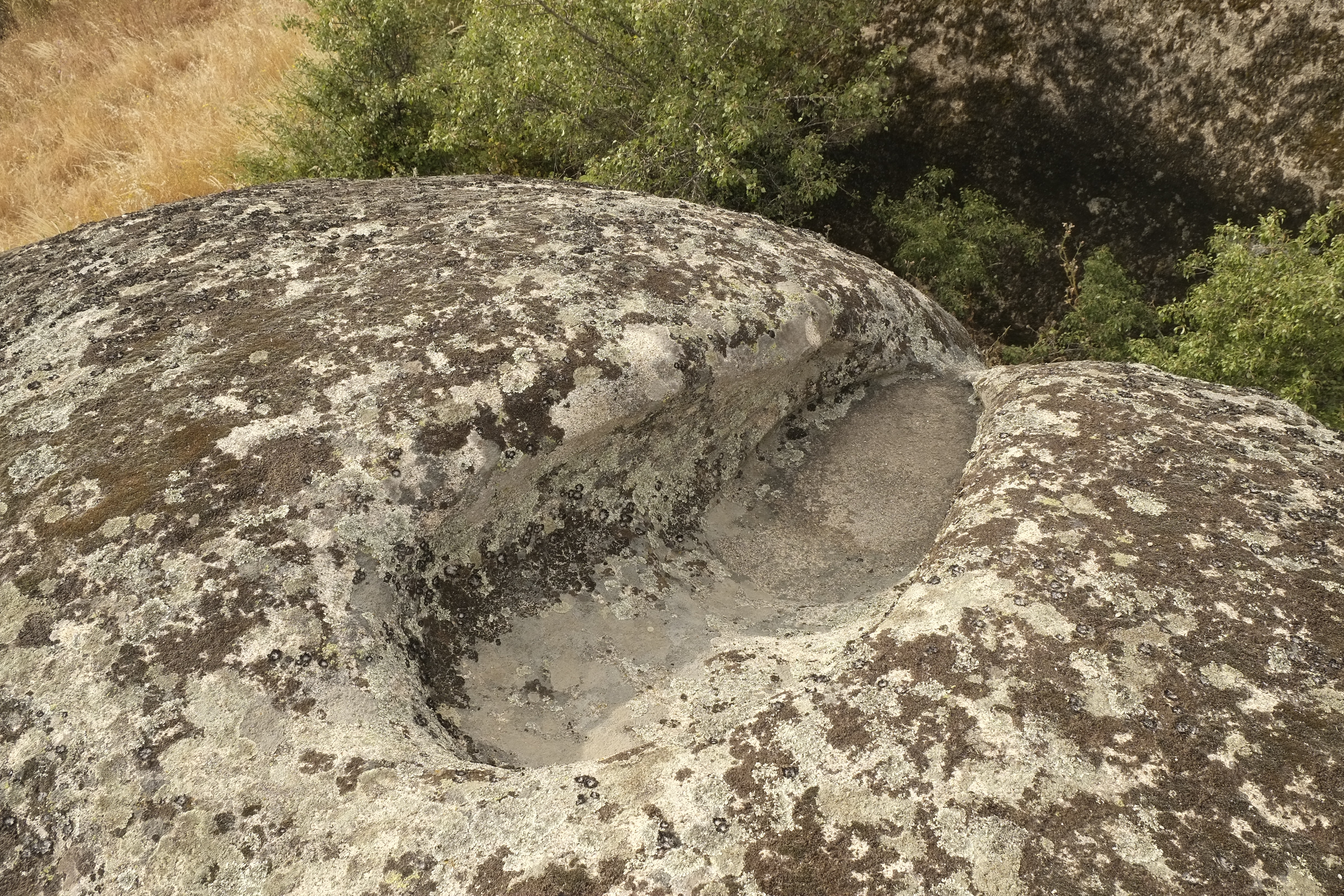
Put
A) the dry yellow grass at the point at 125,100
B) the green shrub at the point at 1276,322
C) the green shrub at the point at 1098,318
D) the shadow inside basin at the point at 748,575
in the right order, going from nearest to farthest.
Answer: the shadow inside basin at the point at 748,575 → the green shrub at the point at 1276,322 → the green shrub at the point at 1098,318 → the dry yellow grass at the point at 125,100

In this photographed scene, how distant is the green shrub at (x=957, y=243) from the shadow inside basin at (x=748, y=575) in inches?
165

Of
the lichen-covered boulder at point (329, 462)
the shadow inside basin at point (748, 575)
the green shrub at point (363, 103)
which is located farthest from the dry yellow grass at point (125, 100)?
the shadow inside basin at point (748, 575)

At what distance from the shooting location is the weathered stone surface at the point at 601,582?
8.05ft

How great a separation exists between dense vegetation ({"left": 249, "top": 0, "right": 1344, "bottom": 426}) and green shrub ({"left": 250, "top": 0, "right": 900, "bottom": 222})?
0.02m

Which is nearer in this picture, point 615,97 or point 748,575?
point 748,575

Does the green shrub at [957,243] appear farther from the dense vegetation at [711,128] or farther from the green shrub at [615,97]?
the green shrub at [615,97]

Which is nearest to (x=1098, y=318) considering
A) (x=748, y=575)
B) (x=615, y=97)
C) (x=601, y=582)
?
(x=615, y=97)

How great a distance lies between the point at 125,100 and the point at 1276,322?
16.2 meters

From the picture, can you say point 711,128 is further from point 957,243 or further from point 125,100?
point 125,100

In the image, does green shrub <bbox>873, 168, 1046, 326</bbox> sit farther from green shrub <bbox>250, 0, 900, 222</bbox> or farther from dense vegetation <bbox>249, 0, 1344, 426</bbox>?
green shrub <bbox>250, 0, 900, 222</bbox>

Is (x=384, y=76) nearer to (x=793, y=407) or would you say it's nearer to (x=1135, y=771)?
(x=793, y=407)

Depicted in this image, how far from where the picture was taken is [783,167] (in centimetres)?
879

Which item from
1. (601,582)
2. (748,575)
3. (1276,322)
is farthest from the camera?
(1276,322)

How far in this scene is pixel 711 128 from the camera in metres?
8.11
